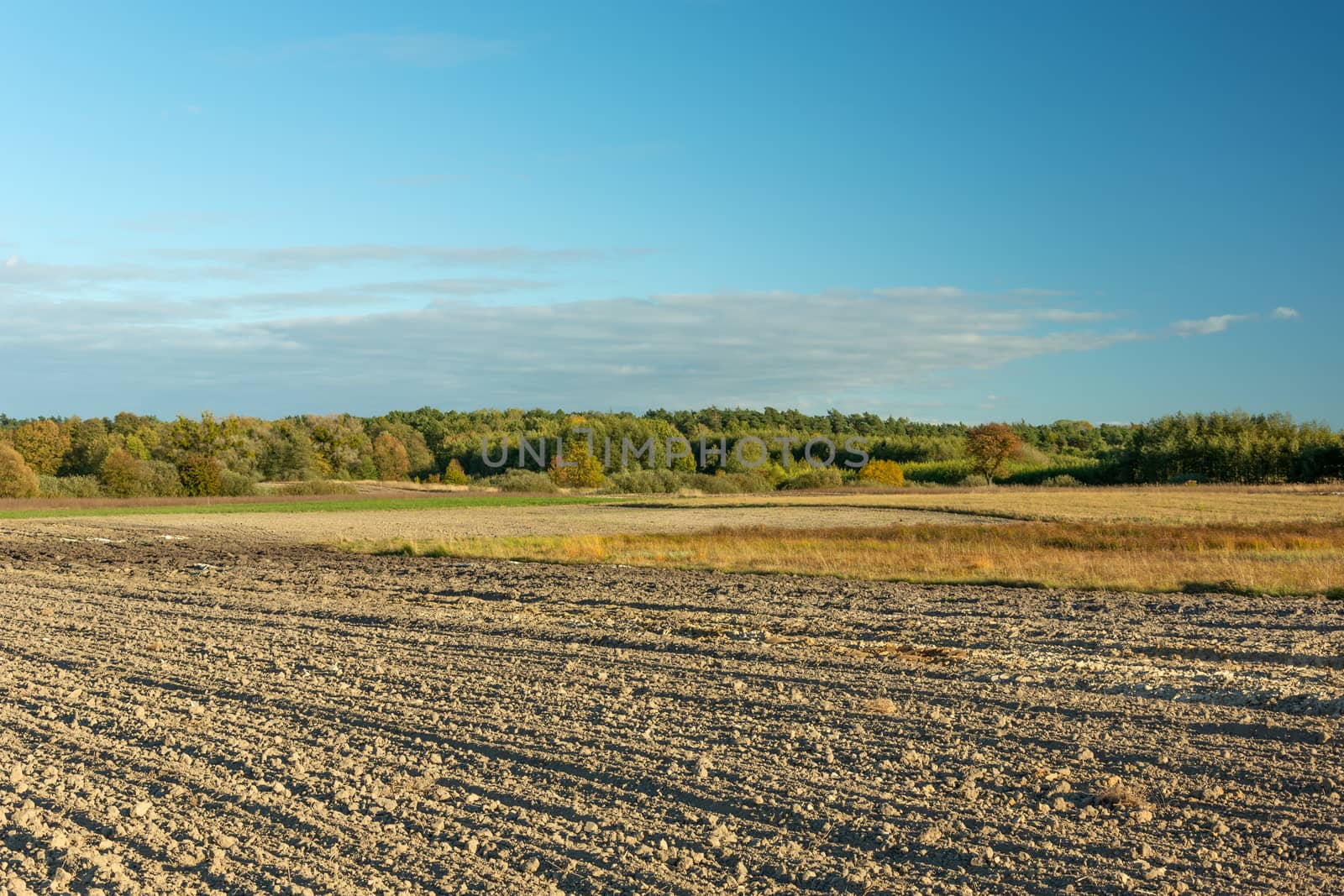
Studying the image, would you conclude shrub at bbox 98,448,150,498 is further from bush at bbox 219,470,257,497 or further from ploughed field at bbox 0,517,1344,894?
ploughed field at bbox 0,517,1344,894

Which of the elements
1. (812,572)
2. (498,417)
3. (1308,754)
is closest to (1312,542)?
(812,572)

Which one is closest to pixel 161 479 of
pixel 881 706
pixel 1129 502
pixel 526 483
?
pixel 526 483

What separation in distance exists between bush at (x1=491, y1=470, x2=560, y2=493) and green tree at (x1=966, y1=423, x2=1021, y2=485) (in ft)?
123

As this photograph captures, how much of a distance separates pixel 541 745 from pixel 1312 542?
2523cm

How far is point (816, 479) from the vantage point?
97.5 metres

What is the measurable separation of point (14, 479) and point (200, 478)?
11.7 meters

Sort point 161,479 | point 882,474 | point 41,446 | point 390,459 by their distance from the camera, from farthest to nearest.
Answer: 1. point 390,459
2. point 882,474
3. point 41,446
4. point 161,479

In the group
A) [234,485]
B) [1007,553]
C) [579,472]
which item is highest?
[579,472]

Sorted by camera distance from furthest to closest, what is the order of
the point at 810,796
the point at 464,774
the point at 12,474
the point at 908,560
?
the point at 12,474, the point at 908,560, the point at 464,774, the point at 810,796

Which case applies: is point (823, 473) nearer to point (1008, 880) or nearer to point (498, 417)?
point (498, 417)

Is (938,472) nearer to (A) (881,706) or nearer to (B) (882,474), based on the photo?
(B) (882,474)

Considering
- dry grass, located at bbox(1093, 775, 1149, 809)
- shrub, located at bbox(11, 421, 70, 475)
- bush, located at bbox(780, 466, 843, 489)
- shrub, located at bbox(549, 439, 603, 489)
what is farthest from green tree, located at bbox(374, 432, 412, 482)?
dry grass, located at bbox(1093, 775, 1149, 809)

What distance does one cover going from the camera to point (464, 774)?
692cm

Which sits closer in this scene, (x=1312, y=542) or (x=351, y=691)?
(x=351, y=691)
